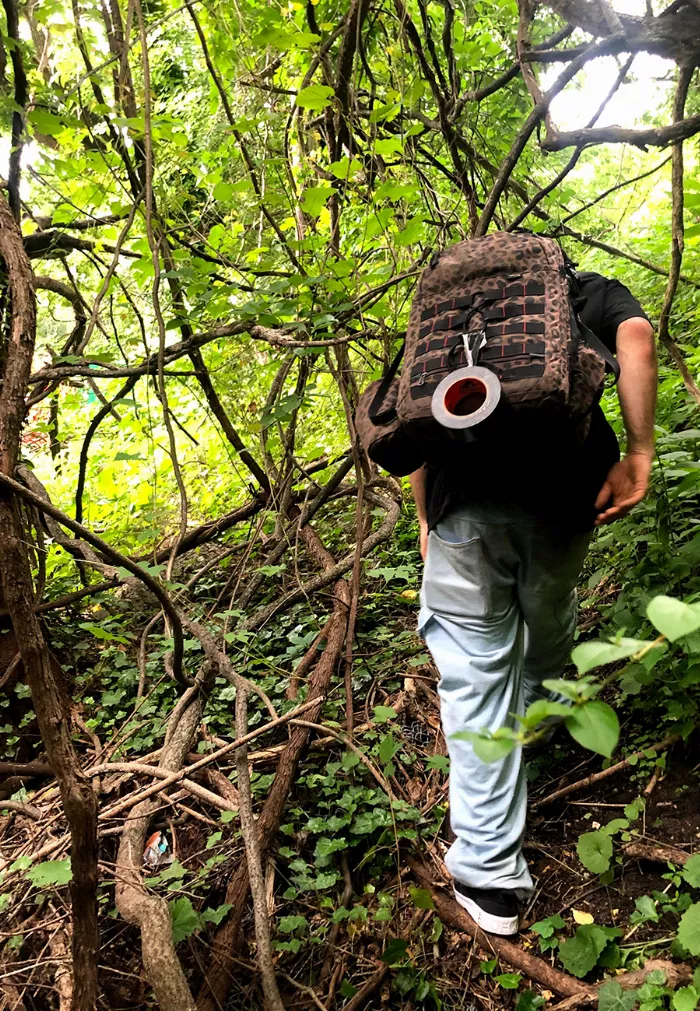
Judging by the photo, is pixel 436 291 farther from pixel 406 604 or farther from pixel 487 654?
pixel 406 604

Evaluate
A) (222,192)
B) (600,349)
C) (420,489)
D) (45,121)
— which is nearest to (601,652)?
(600,349)

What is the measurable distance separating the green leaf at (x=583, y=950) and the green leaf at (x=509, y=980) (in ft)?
0.39

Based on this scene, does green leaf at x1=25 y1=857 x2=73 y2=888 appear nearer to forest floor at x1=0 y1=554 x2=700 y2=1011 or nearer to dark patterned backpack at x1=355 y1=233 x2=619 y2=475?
forest floor at x1=0 y1=554 x2=700 y2=1011

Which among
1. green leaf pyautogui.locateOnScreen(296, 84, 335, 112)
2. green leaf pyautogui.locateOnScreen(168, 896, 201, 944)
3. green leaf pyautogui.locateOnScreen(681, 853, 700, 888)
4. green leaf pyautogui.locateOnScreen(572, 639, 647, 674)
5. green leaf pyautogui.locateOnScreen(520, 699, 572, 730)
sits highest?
green leaf pyautogui.locateOnScreen(296, 84, 335, 112)

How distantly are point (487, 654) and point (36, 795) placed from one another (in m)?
1.71

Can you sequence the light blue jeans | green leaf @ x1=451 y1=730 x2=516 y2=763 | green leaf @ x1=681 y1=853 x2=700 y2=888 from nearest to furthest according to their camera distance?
green leaf @ x1=451 y1=730 x2=516 y2=763 → green leaf @ x1=681 y1=853 x2=700 y2=888 → the light blue jeans

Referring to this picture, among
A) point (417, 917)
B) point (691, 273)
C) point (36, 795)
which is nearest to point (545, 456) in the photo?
point (417, 917)

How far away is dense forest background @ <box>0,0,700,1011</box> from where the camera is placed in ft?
5.00

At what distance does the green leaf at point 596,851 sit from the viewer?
1.63m

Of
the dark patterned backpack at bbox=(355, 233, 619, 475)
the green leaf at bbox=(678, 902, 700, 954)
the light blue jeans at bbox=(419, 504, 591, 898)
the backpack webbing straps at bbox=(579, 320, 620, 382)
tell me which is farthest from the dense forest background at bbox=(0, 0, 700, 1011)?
the backpack webbing straps at bbox=(579, 320, 620, 382)

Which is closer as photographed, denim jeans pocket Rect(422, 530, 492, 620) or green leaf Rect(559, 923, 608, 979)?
green leaf Rect(559, 923, 608, 979)

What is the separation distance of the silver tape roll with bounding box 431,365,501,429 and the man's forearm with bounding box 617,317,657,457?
1.65ft

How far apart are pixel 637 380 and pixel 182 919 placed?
5.77 ft

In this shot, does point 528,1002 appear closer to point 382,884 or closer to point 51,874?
point 382,884
